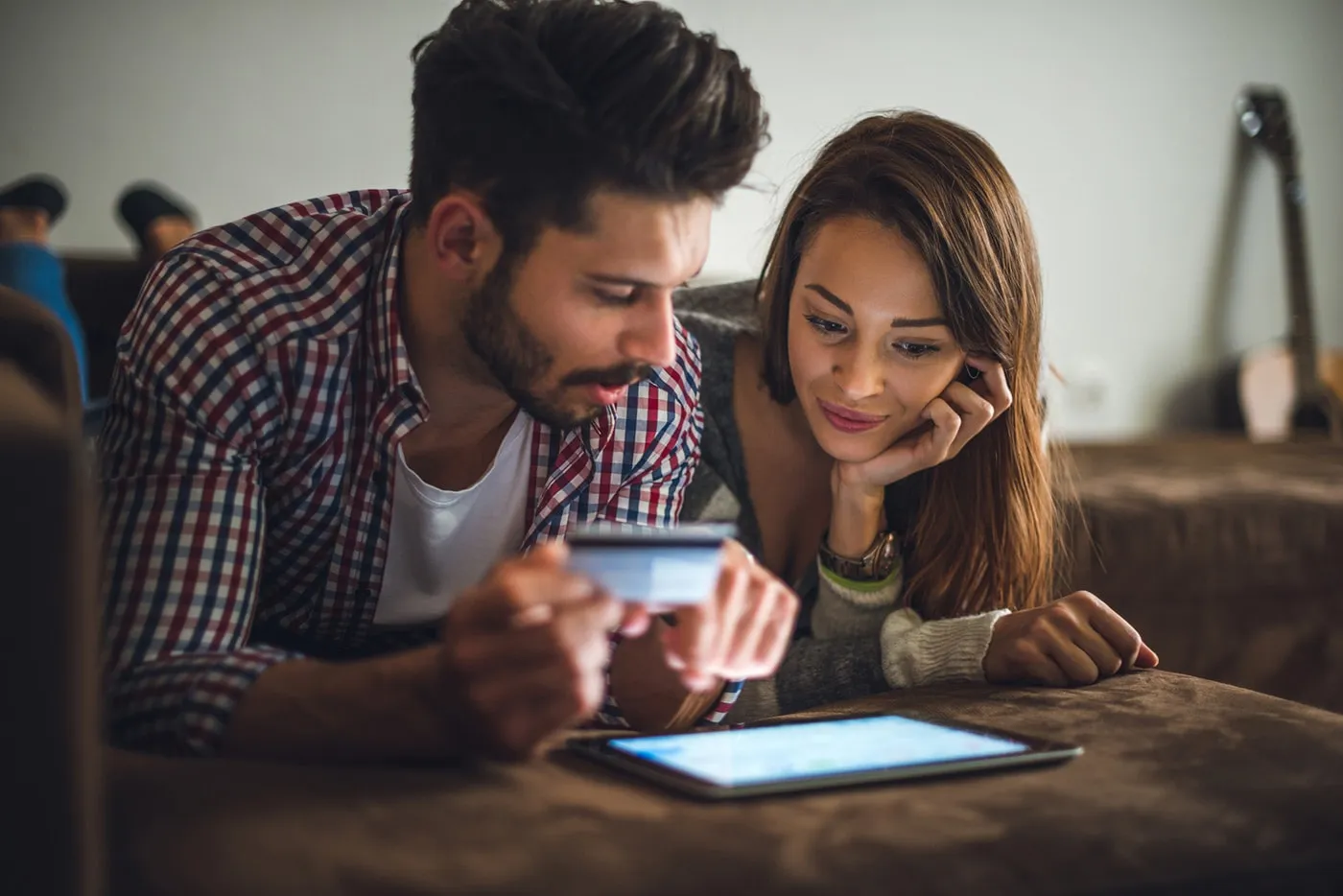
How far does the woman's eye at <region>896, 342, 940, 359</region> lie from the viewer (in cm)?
134

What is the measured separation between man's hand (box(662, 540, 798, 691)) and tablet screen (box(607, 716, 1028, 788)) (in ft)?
0.17

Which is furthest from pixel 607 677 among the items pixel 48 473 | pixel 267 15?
pixel 267 15

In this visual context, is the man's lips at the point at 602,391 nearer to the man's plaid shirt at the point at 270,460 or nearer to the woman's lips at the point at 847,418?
the man's plaid shirt at the point at 270,460

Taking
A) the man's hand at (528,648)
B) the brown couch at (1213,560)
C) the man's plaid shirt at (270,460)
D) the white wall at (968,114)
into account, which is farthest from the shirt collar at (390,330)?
the white wall at (968,114)

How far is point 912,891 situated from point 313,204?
802 millimetres

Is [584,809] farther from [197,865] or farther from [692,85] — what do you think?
[692,85]

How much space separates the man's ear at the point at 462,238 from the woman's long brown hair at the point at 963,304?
1.61 ft

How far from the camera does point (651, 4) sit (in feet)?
3.27

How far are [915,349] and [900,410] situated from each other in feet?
0.23

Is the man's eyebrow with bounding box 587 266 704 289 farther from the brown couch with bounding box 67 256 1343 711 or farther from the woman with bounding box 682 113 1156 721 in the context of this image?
the brown couch with bounding box 67 256 1343 711

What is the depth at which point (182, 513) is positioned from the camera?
904mm

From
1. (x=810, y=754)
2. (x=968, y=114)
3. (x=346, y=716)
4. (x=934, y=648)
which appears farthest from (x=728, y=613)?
(x=968, y=114)

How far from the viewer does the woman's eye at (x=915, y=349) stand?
1341 millimetres

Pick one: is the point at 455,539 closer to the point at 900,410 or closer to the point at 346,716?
the point at 346,716
